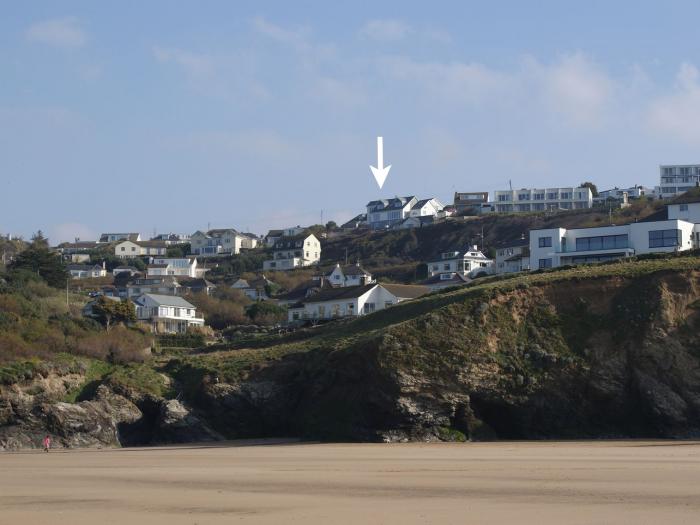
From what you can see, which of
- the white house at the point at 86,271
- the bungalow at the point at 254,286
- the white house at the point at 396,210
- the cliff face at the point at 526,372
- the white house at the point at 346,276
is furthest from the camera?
the white house at the point at 396,210

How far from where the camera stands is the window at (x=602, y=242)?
2746 inches

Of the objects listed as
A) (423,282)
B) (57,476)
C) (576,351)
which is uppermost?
(423,282)

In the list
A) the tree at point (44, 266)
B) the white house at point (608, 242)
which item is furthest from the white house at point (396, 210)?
the white house at point (608, 242)

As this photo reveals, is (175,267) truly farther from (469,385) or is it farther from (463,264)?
(469,385)

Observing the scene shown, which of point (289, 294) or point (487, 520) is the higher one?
point (289, 294)

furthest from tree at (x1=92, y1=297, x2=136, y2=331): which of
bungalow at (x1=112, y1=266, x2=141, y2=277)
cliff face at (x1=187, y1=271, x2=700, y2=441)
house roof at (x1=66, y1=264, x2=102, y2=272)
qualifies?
house roof at (x1=66, y1=264, x2=102, y2=272)

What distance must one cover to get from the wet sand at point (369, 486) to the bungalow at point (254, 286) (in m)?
69.5

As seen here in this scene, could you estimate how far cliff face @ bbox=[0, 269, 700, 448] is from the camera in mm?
42031

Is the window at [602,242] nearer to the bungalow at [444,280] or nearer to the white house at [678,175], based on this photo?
the bungalow at [444,280]

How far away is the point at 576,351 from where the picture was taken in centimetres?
4388

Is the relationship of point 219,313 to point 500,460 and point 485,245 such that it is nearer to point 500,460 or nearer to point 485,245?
point 485,245

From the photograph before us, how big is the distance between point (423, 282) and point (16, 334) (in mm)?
46203

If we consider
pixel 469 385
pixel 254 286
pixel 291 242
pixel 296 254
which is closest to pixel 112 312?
pixel 469 385

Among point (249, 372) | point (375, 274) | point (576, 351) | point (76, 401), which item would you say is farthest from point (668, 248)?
point (375, 274)
